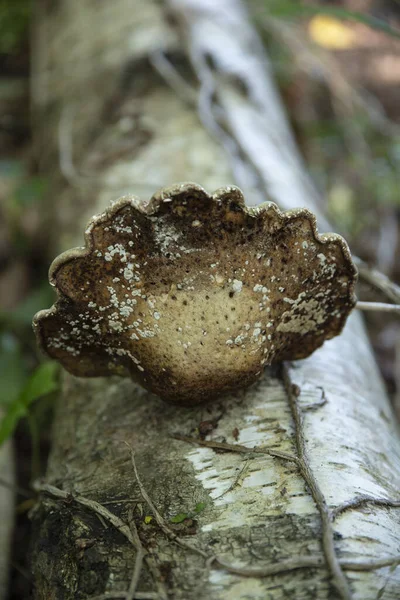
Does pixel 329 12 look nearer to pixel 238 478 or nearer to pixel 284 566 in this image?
pixel 238 478

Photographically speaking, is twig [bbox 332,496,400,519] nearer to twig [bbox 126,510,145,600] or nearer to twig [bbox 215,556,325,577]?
twig [bbox 215,556,325,577]

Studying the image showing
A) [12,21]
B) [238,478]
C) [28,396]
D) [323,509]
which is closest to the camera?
[323,509]

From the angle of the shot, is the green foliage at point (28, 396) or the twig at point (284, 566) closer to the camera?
the twig at point (284, 566)

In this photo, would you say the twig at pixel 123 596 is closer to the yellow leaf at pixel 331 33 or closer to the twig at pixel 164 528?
the twig at pixel 164 528

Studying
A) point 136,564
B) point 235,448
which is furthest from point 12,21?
point 136,564

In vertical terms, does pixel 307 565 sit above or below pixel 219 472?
below

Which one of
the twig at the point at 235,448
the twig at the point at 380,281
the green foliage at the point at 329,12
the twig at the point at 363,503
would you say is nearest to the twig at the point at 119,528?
the twig at the point at 235,448
